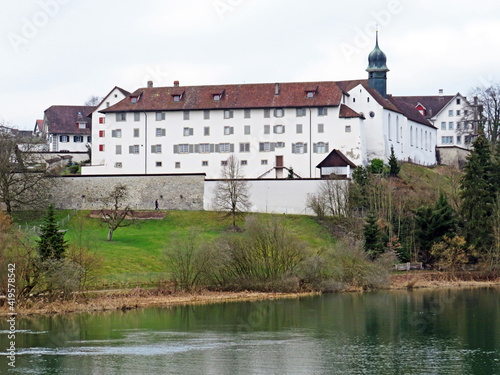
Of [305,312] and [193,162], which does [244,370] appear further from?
[193,162]

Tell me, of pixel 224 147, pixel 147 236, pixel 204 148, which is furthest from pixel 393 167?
pixel 147 236

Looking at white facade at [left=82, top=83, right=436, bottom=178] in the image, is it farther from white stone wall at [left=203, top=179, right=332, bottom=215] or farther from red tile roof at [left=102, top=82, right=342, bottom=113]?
white stone wall at [left=203, top=179, right=332, bottom=215]

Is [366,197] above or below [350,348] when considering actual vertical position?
above

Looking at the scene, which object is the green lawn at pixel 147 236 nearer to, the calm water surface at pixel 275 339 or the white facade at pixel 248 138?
the calm water surface at pixel 275 339

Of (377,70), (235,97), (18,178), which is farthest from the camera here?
(377,70)

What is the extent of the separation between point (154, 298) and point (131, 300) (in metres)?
2.11

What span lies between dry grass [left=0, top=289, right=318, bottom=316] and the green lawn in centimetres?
318

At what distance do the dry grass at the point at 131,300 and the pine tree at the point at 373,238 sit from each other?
836 centimetres

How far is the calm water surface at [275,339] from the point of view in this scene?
107 ft

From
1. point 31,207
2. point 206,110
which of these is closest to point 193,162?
point 206,110

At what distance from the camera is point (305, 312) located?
45500 millimetres

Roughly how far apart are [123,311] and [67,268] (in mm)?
3397

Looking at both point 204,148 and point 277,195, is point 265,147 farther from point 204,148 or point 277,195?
point 277,195

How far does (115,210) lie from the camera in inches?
2675
